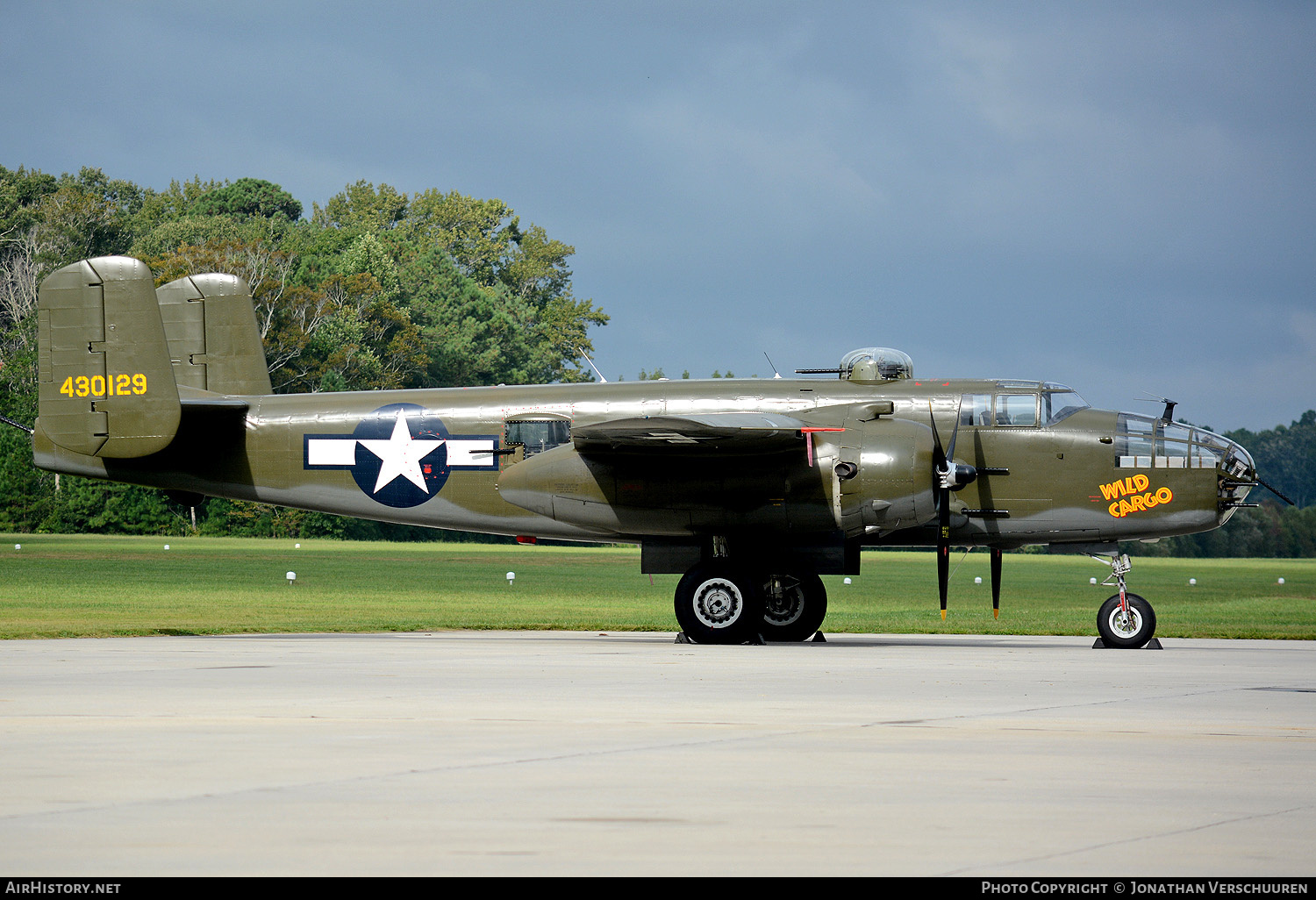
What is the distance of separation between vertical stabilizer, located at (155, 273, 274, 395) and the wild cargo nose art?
107 inches

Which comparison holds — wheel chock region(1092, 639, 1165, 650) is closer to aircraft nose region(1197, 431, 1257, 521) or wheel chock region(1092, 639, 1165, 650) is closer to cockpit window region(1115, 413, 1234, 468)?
aircraft nose region(1197, 431, 1257, 521)

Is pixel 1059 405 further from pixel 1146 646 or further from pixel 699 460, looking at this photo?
pixel 699 460

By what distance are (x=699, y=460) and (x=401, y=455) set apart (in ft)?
18.3

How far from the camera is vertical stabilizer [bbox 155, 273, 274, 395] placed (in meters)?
27.8

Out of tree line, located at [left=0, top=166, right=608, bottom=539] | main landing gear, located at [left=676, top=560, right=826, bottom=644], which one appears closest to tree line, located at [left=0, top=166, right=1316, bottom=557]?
tree line, located at [left=0, top=166, right=608, bottom=539]

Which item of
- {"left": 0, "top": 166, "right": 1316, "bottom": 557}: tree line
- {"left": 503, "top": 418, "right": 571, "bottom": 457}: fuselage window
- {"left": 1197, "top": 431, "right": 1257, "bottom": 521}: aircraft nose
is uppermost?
{"left": 0, "top": 166, "right": 1316, "bottom": 557}: tree line

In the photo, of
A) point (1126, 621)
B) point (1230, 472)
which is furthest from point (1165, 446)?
point (1126, 621)

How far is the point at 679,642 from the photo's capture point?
932 inches

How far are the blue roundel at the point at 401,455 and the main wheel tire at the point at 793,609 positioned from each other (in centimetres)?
599

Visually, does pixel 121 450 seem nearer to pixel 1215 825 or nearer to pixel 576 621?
pixel 576 621

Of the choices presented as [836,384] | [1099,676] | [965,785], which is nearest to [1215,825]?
[965,785]

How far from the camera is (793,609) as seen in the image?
24.9 meters

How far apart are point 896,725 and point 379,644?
1207 centimetres

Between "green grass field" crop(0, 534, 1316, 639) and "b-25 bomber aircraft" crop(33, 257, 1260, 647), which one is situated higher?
"b-25 bomber aircraft" crop(33, 257, 1260, 647)
